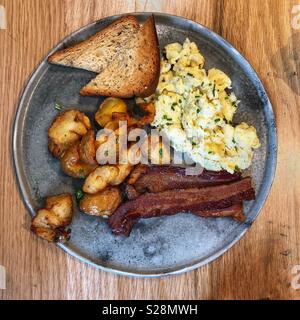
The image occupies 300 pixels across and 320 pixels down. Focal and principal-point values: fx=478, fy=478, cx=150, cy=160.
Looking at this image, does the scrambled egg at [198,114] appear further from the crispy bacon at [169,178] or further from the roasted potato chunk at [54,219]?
the roasted potato chunk at [54,219]

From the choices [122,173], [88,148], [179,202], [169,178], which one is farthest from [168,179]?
[88,148]

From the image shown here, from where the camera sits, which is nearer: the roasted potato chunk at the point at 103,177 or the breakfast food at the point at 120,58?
the roasted potato chunk at the point at 103,177

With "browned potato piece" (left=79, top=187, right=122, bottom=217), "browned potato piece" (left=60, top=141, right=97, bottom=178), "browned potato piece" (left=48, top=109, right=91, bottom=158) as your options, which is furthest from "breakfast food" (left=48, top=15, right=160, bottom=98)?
"browned potato piece" (left=79, top=187, right=122, bottom=217)

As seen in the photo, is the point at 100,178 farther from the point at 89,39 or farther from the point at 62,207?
the point at 89,39

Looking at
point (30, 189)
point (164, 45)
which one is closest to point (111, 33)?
point (164, 45)

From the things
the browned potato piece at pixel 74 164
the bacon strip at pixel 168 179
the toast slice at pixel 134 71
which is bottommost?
the bacon strip at pixel 168 179

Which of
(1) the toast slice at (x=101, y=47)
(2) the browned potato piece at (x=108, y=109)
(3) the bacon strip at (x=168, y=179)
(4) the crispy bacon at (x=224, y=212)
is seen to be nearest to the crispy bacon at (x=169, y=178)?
(3) the bacon strip at (x=168, y=179)
